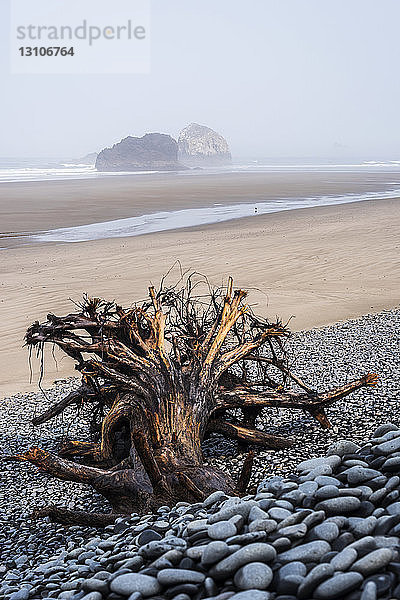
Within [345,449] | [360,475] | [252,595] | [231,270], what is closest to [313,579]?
[252,595]

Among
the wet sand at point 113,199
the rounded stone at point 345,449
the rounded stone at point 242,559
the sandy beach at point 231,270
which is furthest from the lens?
the wet sand at point 113,199

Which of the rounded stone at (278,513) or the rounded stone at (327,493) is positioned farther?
the rounded stone at (327,493)

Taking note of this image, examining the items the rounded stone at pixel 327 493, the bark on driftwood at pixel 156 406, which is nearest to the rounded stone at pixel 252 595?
the rounded stone at pixel 327 493

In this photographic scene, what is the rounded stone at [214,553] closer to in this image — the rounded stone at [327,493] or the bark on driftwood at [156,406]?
the rounded stone at [327,493]

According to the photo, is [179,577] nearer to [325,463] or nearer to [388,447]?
[325,463]

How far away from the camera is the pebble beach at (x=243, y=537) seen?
2.15 metres

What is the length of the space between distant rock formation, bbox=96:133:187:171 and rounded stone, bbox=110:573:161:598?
76.0 m

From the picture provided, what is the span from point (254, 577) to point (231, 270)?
11.4 meters

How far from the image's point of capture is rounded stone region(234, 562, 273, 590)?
2.16 meters

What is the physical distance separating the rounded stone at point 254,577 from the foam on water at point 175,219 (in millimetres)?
16704

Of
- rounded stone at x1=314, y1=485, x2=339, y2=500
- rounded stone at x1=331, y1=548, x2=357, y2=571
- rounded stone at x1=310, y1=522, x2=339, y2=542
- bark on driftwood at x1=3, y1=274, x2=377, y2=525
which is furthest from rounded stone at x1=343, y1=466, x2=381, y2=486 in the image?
bark on driftwood at x1=3, y1=274, x2=377, y2=525

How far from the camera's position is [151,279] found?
1263 centimetres

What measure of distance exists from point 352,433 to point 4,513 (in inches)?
94.1

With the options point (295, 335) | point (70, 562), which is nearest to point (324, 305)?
point (295, 335)
